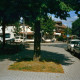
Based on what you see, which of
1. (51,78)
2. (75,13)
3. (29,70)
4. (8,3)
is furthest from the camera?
(75,13)

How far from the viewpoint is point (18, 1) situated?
9211 mm

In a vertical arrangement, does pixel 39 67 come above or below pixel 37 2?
below

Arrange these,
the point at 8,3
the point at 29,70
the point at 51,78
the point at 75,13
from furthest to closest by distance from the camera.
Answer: the point at 75,13 < the point at 8,3 < the point at 29,70 < the point at 51,78

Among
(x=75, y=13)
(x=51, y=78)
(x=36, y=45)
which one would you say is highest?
(x=75, y=13)

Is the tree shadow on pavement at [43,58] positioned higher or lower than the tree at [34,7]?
lower

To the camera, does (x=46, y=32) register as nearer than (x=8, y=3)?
No

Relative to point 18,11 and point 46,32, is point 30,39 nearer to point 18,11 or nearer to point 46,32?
point 46,32

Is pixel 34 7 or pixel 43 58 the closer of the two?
pixel 34 7

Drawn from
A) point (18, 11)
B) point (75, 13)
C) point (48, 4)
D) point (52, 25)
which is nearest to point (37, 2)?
point (48, 4)

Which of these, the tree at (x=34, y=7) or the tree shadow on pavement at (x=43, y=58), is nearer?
the tree at (x=34, y=7)

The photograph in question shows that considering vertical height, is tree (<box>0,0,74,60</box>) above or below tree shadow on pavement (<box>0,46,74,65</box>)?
above

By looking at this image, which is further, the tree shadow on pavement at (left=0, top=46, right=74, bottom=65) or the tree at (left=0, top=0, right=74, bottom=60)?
the tree shadow on pavement at (left=0, top=46, right=74, bottom=65)

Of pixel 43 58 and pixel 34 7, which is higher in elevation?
pixel 34 7

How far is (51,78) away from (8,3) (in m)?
5.00
